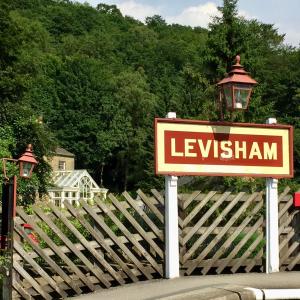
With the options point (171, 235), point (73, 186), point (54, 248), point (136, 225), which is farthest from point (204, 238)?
point (73, 186)

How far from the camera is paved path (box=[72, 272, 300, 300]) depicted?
22.6 feet

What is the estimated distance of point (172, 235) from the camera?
27.5 ft

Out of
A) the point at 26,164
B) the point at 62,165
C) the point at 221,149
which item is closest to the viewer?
the point at 221,149

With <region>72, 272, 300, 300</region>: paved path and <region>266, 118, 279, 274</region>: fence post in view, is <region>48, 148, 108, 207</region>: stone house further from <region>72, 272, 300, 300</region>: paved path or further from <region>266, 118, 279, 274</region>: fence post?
<region>72, 272, 300, 300</region>: paved path

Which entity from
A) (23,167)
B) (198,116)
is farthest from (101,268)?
(198,116)

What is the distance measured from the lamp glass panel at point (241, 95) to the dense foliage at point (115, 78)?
1808cm

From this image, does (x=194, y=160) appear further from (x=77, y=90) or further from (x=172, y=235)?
(x=77, y=90)

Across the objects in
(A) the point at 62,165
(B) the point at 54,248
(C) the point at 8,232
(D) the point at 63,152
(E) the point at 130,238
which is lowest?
(B) the point at 54,248

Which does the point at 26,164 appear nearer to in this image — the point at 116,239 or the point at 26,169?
the point at 26,169

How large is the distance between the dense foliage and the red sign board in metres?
18.0

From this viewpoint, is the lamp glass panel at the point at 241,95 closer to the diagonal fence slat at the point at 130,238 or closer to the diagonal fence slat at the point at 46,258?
the diagonal fence slat at the point at 130,238

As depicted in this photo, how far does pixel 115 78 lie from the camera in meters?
84.4

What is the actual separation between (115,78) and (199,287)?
78008 millimetres

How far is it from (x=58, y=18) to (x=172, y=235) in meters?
108
